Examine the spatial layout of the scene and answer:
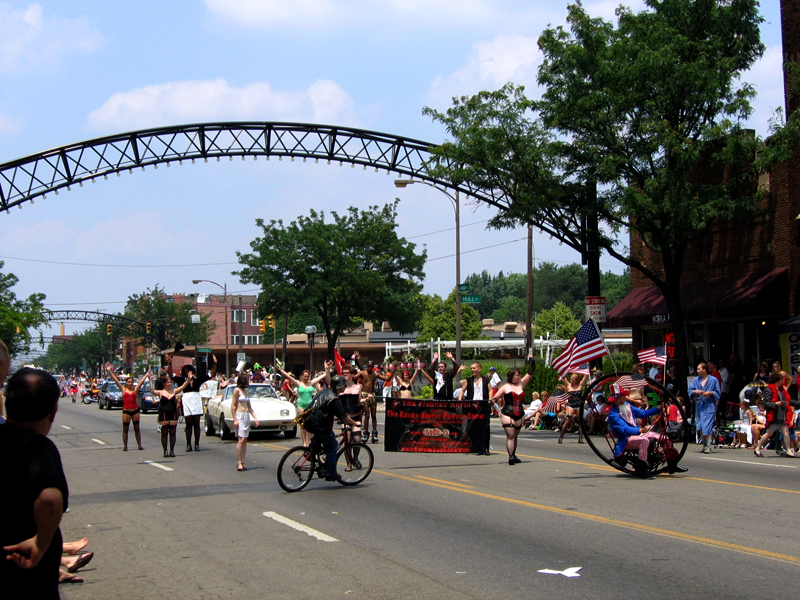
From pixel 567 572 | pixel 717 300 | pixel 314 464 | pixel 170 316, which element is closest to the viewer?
pixel 567 572

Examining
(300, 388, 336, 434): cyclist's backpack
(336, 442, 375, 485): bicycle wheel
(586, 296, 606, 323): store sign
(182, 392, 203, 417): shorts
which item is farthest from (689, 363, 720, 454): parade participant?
(182, 392, 203, 417): shorts

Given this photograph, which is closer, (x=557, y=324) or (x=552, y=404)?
(x=552, y=404)

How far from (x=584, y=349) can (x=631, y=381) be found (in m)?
6.81

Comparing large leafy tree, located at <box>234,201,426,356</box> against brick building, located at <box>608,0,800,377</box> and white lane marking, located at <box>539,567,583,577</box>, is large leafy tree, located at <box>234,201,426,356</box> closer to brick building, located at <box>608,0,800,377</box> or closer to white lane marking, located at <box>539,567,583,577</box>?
brick building, located at <box>608,0,800,377</box>

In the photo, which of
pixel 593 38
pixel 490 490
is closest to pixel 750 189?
pixel 593 38

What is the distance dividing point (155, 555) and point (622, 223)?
55.5ft

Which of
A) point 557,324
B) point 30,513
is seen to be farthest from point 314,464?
point 557,324

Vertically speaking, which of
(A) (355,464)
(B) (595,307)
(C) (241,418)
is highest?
(B) (595,307)

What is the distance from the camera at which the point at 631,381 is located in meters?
13.4

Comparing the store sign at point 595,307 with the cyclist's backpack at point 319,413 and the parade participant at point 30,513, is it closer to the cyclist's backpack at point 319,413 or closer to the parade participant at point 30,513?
the cyclist's backpack at point 319,413

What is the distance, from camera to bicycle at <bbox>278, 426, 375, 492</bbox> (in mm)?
11977

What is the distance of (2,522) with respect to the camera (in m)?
3.45

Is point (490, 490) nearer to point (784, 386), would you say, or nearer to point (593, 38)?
point (784, 386)

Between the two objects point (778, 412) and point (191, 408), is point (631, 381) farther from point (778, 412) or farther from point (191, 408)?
point (191, 408)
